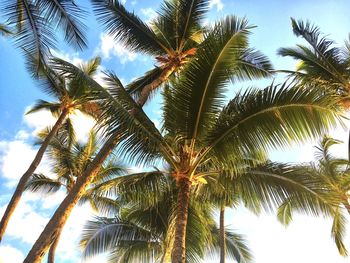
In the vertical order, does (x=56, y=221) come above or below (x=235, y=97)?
below

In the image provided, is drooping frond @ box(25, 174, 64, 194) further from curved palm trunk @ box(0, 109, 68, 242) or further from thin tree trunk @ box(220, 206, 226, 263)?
thin tree trunk @ box(220, 206, 226, 263)

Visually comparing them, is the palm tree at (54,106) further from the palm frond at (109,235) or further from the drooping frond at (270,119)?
the drooping frond at (270,119)

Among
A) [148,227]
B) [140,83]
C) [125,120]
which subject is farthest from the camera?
[140,83]

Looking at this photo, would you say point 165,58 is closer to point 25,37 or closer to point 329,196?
point 25,37

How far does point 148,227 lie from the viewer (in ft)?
40.2

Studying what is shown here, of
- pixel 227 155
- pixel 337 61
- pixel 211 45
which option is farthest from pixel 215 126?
pixel 337 61

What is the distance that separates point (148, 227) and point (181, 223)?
15.5 ft

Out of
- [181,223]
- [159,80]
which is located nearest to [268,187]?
[181,223]

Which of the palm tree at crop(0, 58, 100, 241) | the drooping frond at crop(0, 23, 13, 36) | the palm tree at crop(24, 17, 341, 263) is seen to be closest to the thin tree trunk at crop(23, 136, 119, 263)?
the palm tree at crop(24, 17, 341, 263)

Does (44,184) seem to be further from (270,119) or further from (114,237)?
(270,119)

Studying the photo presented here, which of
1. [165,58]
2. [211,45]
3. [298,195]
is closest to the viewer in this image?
[211,45]

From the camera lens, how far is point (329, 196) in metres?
8.27

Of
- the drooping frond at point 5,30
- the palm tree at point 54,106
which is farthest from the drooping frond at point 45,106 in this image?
the drooping frond at point 5,30

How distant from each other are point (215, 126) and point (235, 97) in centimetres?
74
